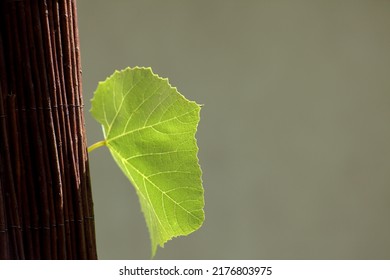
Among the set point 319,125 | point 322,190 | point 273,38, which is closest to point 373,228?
point 322,190

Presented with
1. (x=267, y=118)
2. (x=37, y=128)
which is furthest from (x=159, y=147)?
(x=267, y=118)

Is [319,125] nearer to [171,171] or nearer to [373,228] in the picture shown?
[373,228]

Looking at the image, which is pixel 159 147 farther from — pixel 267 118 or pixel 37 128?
pixel 267 118

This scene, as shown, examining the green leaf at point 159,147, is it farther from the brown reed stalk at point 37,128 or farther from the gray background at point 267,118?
the gray background at point 267,118

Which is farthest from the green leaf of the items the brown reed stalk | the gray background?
the gray background

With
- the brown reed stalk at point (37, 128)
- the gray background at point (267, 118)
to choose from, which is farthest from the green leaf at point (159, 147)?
the gray background at point (267, 118)

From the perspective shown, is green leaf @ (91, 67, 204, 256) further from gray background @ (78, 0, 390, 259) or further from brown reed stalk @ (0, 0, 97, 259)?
gray background @ (78, 0, 390, 259)

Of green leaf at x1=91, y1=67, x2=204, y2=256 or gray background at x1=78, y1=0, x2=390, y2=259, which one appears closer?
green leaf at x1=91, y1=67, x2=204, y2=256
